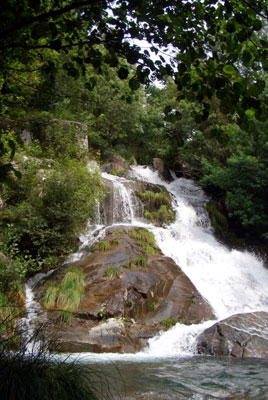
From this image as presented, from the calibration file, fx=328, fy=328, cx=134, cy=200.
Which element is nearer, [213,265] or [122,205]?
[213,265]

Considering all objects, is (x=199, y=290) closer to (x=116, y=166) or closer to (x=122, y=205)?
(x=122, y=205)

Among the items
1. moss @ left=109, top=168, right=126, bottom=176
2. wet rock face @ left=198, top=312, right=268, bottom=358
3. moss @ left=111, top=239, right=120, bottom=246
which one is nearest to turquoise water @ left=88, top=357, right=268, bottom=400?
wet rock face @ left=198, top=312, right=268, bottom=358

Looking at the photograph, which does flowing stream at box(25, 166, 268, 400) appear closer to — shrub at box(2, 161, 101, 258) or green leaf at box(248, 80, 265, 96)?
shrub at box(2, 161, 101, 258)

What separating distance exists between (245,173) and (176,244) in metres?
5.47

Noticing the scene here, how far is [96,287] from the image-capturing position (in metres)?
9.86

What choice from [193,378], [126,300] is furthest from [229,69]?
[126,300]

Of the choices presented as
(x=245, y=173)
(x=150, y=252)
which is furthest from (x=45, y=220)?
(x=245, y=173)

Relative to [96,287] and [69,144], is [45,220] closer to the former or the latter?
[96,287]

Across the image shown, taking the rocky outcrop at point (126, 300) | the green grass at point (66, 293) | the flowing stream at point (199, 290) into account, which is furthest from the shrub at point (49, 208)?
the green grass at point (66, 293)

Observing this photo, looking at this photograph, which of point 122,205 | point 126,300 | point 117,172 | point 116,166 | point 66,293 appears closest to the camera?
point 66,293

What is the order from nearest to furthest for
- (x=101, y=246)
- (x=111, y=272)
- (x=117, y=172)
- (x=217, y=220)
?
(x=111, y=272), (x=101, y=246), (x=217, y=220), (x=117, y=172)

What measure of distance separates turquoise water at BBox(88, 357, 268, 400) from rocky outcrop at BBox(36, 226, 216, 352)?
1.35 m

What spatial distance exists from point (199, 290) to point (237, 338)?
167 inches

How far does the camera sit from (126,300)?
9398 millimetres
